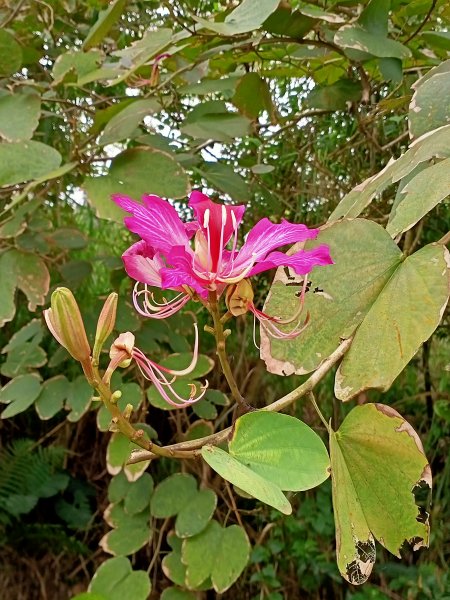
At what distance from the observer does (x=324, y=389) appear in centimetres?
110

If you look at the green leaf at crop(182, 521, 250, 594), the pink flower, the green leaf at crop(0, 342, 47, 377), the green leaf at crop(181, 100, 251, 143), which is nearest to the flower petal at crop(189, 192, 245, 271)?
the pink flower

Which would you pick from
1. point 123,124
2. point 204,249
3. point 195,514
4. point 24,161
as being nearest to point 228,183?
point 123,124

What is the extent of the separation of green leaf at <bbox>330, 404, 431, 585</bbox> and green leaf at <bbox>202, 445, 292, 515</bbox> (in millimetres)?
68

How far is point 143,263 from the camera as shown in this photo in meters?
0.37

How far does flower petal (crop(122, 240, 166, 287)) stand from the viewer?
0.36 m

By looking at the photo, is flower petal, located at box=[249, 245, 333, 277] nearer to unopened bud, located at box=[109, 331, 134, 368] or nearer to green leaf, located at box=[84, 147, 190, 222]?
unopened bud, located at box=[109, 331, 134, 368]

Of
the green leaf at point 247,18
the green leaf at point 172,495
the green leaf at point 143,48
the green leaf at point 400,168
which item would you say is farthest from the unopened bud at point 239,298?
the green leaf at point 172,495

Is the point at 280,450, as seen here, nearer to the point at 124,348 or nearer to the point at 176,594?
the point at 124,348

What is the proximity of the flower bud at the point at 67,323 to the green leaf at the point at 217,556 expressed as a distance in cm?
57

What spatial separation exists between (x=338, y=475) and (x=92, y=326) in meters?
0.60

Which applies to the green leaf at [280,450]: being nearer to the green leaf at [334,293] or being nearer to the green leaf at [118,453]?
the green leaf at [334,293]

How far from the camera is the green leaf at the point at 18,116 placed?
64 cm

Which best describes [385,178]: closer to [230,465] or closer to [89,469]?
[230,465]

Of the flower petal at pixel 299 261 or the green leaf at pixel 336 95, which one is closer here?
the flower petal at pixel 299 261
